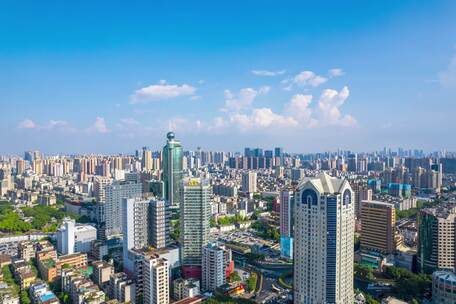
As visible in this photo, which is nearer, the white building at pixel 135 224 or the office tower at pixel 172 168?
the white building at pixel 135 224

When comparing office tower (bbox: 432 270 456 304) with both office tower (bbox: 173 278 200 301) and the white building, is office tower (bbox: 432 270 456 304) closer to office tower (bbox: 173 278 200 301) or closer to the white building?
office tower (bbox: 173 278 200 301)

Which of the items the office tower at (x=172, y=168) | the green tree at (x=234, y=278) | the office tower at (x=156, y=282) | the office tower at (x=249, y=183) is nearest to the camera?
the office tower at (x=156, y=282)

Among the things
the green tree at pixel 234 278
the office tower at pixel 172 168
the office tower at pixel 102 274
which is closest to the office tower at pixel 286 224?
the green tree at pixel 234 278

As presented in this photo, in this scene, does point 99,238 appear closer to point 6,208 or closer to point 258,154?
point 6,208

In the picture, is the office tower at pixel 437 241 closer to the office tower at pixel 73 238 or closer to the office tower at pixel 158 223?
the office tower at pixel 158 223

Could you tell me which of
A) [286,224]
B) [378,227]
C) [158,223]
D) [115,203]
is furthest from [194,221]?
[378,227]

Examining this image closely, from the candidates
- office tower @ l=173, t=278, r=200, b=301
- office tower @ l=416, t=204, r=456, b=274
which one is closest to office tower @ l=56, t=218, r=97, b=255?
office tower @ l=173, t=278, r=200, b=301

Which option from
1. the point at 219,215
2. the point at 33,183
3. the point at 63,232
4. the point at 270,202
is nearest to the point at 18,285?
the point at 63,232
